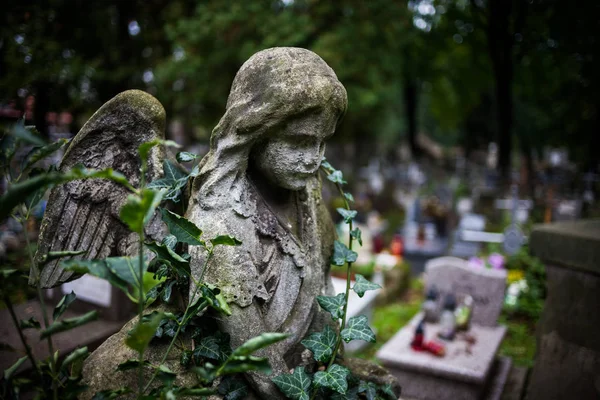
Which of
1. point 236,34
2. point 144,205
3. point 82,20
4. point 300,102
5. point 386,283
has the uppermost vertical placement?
point 236,34

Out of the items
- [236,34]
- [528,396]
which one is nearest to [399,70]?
[236,34]

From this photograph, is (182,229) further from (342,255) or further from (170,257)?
(342,255)

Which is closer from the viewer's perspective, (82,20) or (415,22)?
(82,20)

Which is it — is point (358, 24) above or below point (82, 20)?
above

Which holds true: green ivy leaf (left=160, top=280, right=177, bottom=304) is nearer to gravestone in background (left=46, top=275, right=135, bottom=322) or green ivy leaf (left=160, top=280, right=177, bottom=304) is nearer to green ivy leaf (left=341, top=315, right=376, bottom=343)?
green ivy leaf (left=341, top=315, right=376, bottom=343)

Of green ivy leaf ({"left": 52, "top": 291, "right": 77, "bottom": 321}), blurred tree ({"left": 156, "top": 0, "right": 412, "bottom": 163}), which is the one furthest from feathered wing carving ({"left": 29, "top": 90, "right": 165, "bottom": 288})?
blurred tree ({"left": 156, "top": 0, "right": 412, "bottom": 163})

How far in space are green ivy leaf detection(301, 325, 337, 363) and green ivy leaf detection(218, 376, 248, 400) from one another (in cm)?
28

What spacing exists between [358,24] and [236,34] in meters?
2.75

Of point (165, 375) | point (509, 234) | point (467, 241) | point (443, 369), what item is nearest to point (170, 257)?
point (165, 375)

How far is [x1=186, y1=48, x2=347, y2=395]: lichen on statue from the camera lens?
1.63 meters

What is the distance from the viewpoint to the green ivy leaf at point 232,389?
5.43 feet

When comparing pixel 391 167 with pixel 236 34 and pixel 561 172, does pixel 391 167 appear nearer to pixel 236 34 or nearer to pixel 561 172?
pixel 561 172

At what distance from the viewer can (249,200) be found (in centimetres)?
182

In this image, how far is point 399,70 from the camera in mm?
11719
